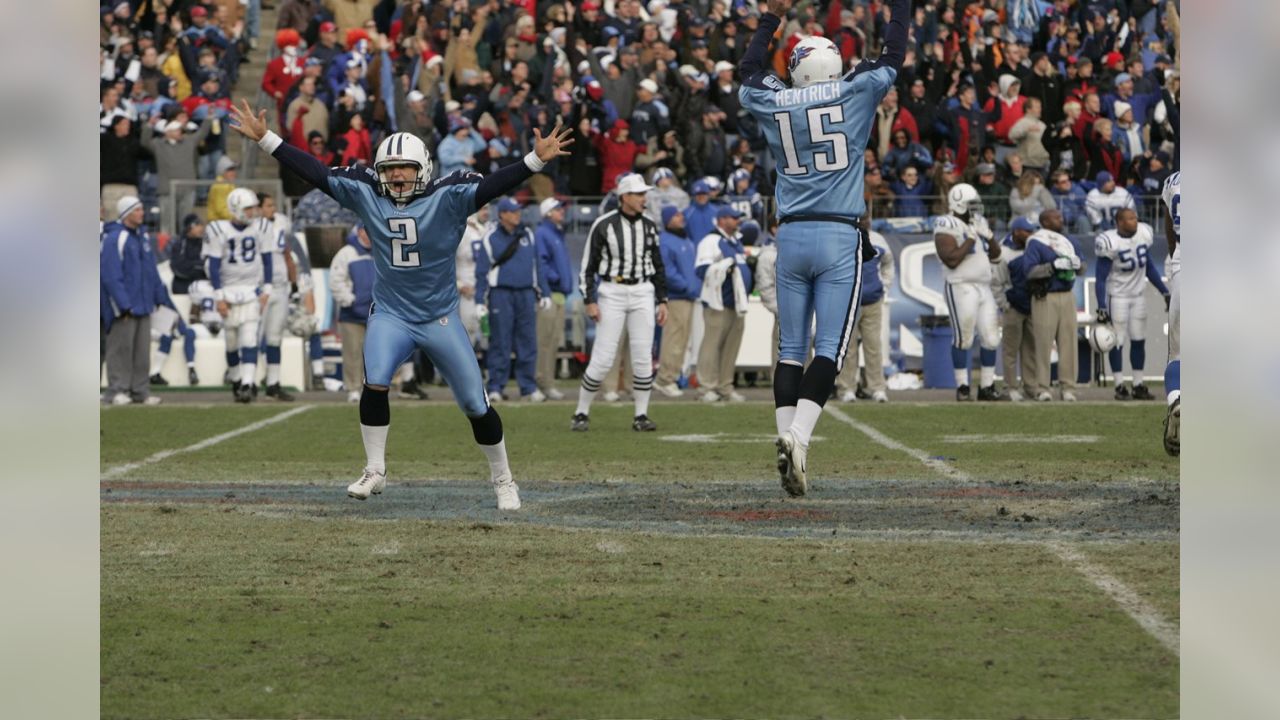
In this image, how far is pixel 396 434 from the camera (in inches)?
535

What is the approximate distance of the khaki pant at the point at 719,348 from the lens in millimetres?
17797

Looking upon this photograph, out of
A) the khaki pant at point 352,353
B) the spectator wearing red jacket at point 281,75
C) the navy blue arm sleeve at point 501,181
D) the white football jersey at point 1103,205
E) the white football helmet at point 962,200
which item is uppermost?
the spectator wearing red jacket at point 281,75

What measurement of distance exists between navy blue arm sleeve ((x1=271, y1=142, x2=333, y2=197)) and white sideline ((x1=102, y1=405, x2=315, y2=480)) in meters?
2.85

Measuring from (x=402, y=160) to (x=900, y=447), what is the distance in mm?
4866

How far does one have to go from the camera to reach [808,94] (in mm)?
8711

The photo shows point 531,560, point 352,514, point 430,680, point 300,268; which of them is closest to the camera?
point 430,680

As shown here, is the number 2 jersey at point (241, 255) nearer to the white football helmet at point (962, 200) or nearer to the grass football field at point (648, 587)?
the grass football field at point (648, 587)

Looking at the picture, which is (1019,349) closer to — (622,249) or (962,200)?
(962,200)

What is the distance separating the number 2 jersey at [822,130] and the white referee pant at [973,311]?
8.60 m

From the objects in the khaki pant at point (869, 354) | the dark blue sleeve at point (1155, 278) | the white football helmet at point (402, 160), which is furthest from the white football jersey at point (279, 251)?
the white football helmet at point (402, 160)

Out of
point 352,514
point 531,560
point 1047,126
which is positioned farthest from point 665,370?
point 531,560
